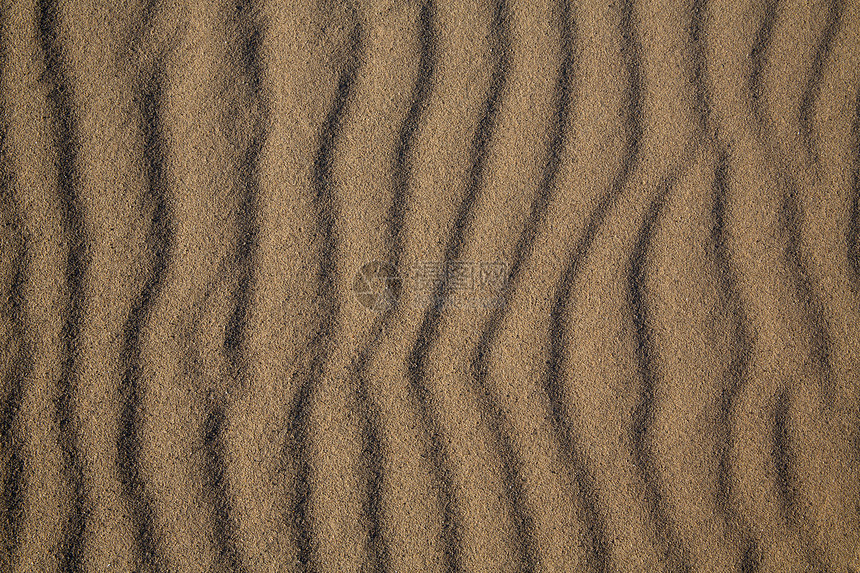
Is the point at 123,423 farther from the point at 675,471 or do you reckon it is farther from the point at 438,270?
the point at 675,471

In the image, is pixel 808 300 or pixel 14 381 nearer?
pixel 14 381

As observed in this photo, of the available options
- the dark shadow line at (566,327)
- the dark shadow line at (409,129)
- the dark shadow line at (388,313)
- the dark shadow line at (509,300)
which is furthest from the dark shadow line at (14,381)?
the dark shadow line at (566,327)

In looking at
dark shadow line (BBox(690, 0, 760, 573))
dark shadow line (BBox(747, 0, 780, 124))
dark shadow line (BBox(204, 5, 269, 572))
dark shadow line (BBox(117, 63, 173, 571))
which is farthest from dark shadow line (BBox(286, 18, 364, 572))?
dark shadow line (BBox(747, 0, 780, 124))

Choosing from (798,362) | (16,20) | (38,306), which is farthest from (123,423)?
(798,362)

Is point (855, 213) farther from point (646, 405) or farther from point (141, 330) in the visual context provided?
point (141, 330)

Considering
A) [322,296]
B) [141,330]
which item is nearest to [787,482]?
[322,296]

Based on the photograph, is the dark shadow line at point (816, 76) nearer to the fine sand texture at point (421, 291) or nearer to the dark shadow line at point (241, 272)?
the fine sand texture at point (421, 291)
